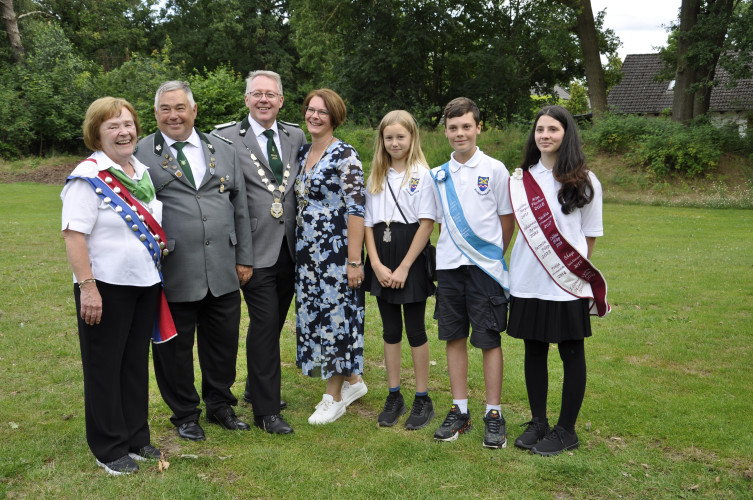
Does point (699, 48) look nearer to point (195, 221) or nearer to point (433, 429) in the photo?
point (433, 429)

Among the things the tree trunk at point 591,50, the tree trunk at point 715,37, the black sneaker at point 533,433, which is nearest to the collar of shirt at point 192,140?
the black sneaker at point 533,433

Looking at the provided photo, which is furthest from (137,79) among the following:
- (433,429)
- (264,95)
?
(433,429)

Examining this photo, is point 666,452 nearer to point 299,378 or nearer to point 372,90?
point 299,378

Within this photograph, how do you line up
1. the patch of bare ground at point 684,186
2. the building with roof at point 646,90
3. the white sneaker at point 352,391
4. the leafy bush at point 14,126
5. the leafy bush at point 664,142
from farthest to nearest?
the building with roof at point 646,90, the leafy bush at point 14,126, the leafy bush at point 664,142, the patch of bare ground at point 684,186, the white sneaker at point 352,391

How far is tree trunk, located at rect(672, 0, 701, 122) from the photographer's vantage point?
2064cm

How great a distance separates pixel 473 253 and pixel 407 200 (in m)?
0.59

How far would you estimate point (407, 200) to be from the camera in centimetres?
429

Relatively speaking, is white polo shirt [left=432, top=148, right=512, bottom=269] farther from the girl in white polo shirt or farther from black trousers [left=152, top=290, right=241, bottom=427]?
black trousers [left=152, top=290, right=241, bottom=427]

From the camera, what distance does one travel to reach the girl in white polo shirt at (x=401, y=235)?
427 centimetres

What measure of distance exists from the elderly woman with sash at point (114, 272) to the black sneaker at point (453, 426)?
5.74 feet

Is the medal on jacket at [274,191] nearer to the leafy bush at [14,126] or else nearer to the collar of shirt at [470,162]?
the collar of shirt at [470,162]

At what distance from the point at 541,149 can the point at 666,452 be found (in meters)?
1.98

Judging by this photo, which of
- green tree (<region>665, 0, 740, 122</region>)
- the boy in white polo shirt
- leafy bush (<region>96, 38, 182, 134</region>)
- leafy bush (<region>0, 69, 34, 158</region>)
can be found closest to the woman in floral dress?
the boy in white polo shirt

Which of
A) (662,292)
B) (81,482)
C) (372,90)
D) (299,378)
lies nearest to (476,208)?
(299,378)
